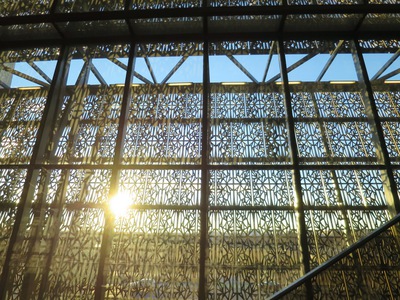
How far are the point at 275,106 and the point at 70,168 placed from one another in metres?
3.47

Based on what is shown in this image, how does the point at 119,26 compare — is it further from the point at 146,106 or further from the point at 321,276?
the point at 321,276

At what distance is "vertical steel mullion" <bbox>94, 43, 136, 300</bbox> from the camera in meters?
3.93

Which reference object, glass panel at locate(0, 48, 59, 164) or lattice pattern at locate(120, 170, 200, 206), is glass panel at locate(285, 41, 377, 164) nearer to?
lattice pattern at locate(120, 170, 200, 206)

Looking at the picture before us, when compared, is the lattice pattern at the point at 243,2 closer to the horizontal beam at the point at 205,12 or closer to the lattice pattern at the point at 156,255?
the horizontal beam at the point at 205,12

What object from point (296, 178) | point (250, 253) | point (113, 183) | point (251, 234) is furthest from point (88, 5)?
point (250, 253)

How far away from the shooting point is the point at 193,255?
406 centimetres

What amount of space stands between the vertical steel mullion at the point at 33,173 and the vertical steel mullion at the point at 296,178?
391cm

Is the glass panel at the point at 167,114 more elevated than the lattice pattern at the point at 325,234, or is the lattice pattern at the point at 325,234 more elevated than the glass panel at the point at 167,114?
the glass panel at the point at 167,114

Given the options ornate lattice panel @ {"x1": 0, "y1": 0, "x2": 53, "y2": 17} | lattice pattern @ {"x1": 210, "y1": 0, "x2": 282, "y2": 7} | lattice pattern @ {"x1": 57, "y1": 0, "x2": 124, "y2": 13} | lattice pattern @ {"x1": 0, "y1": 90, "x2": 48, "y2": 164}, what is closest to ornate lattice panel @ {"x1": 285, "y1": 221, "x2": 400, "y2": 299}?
lattice pattern @ {"x1": 210, "y1": 0, "x2": 282, "y2": 7}

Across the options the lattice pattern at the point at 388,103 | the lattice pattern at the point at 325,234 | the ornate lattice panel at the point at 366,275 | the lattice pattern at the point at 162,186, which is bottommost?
the ornate lattice panel at the point at 366,275

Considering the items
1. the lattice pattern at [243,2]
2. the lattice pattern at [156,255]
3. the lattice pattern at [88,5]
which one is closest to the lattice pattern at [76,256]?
the lattice pattern at [156,255]

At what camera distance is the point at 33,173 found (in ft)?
15.0

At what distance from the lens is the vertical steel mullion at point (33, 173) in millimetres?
4133

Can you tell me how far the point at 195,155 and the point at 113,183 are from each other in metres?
1.32
